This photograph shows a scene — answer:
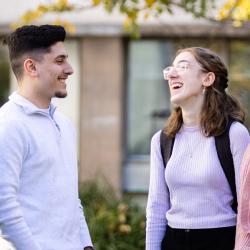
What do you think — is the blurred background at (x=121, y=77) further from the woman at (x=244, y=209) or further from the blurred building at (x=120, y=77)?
the woman at (x=244, y=209)

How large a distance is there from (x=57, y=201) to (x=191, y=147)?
102cm

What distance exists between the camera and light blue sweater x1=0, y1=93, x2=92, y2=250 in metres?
4.14

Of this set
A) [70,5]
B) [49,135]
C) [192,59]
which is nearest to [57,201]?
[49,135]

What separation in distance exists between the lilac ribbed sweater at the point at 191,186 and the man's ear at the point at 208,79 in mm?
253

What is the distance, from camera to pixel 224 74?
523 centimetres

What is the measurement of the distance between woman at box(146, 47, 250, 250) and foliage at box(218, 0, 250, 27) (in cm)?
154

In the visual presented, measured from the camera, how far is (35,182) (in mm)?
4309

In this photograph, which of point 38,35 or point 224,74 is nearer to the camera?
point 38,35

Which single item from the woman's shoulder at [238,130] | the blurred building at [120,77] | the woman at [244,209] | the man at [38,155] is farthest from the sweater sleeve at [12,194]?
the blurred building at [120,77]

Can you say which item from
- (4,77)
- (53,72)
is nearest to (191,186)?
(53,72)

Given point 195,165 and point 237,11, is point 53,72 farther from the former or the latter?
point 237,11

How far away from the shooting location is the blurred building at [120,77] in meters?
12.9

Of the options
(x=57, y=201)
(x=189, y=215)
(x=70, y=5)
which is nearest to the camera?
(x=57, y=201)

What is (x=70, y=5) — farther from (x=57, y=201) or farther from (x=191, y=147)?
(x=57, y=201)
